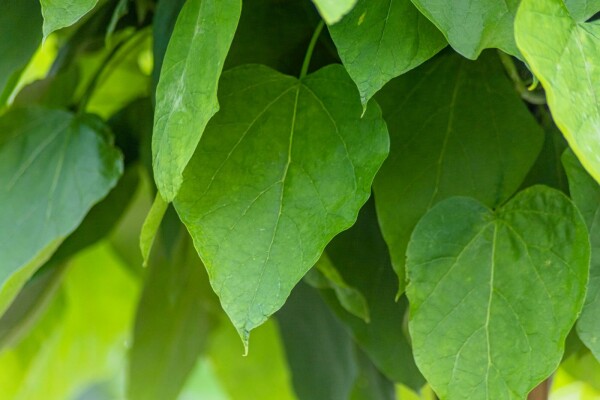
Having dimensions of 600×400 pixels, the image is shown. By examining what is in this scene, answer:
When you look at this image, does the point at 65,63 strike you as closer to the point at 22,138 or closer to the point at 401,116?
the point at 22,138

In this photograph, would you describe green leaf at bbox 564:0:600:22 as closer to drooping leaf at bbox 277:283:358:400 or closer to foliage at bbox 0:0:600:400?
foliage at bbox 0:0:600:400

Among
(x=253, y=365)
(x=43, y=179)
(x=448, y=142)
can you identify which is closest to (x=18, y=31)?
(x=43, y=179)

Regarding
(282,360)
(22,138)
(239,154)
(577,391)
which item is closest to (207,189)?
(239,154)

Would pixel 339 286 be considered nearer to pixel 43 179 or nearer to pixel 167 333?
pixel 43 179

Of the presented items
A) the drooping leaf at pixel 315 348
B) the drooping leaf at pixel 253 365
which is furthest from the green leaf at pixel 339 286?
the drooping leaf at pixel 253 365

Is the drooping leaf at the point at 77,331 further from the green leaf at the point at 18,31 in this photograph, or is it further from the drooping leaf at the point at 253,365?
the green leaf at the point at 18,31

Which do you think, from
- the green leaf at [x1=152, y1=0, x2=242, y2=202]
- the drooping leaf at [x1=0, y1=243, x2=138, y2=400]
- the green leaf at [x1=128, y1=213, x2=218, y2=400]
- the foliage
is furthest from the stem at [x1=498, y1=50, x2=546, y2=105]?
the drooping leaf at [x1=0, y1=243, x2=138, y2=400]
